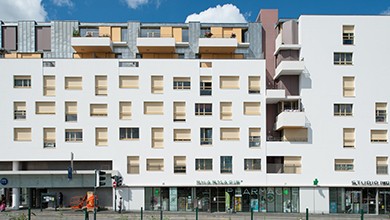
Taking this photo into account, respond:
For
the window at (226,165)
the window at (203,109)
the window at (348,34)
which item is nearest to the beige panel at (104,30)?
the window at (203,109)

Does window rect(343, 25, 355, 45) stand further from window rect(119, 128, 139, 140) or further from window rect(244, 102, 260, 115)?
window rect(119, 128, 139, 140)

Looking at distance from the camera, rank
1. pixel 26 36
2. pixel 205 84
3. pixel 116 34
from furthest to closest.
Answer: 1. pixel 116 34
2. pixel 26 36
3. pixel 205 84

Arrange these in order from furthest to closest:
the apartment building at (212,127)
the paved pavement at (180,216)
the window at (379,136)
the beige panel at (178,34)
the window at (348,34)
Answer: the beige panel at (178,34) < the window at (348,34) < the window at (379,136) < the apartment building at (212,127) < the paved pavement at (180,216)

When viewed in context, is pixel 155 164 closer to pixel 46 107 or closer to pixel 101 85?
pixel 101 85

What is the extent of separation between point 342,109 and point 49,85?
26.5m

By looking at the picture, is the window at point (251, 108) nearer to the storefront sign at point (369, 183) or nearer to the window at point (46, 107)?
the storefront sign at point (369, 183)

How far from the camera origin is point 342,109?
38469 millimetres

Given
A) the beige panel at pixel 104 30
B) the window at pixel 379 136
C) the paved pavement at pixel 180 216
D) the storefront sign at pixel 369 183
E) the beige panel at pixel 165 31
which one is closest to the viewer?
the paved pavement at pixel 180 216

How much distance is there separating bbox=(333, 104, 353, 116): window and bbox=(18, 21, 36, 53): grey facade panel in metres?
29.2

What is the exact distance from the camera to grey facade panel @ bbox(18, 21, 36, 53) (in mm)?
41406

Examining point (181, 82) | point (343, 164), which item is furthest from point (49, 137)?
point (343, 164)

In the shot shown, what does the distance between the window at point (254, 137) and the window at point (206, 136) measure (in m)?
3.50

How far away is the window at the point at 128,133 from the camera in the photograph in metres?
38.2

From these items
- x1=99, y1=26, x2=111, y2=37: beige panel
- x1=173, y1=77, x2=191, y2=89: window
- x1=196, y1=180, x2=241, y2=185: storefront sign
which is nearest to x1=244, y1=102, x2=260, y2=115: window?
x1=173, y1=77, x2=191, y2=89: window
